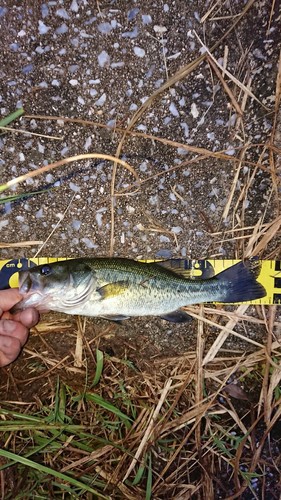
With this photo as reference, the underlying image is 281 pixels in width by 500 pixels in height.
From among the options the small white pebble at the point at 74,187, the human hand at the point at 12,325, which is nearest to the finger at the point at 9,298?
the human hand at the point at 12,325

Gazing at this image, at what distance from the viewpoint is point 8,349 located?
2865 mm

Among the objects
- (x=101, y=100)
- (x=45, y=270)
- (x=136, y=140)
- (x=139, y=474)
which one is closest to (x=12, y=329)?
(x=45, y=270)

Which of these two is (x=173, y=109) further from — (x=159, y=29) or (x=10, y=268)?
(x=10, y=268)

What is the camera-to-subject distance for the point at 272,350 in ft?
9.92

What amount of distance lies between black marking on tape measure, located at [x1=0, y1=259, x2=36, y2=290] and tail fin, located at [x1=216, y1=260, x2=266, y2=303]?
4.57 feet

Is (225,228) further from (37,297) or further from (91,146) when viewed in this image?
(37,297)

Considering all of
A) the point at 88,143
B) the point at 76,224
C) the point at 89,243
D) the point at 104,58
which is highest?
the point at 104,58

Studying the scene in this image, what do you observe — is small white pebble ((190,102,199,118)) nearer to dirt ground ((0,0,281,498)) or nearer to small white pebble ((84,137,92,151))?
dirt ground ((0,0,281,498))

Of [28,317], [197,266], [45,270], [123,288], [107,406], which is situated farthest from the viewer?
[197,266]

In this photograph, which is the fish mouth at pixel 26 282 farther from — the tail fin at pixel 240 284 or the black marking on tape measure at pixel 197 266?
the tail fin at pixel 240 284

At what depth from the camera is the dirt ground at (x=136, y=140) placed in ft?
9.30

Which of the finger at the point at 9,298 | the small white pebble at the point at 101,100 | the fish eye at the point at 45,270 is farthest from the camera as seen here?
the small white pebble at the point at 101,100

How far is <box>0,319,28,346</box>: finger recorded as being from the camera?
282 cm

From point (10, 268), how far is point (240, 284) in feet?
5.47
